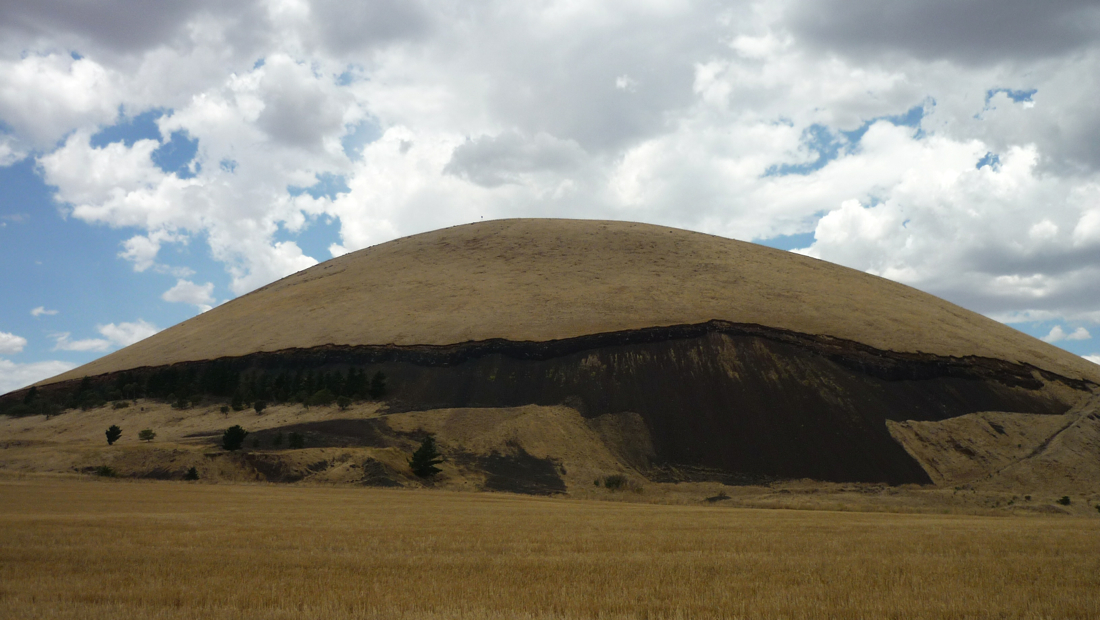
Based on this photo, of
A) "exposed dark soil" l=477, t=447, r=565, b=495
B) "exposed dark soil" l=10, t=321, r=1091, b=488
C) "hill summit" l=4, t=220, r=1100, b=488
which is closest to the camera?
"exposed dark soil" l=477, t=447, r=565, b=495

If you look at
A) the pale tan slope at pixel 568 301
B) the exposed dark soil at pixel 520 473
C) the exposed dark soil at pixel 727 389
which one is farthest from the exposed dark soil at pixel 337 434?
the pale tan slope at pixel 568 301

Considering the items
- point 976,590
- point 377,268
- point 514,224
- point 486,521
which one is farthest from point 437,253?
point 976,590

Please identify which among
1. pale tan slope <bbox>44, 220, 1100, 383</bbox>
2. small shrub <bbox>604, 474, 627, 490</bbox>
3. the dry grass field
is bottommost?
small shrub <bbox>604, 474, 627, 490</bbox>

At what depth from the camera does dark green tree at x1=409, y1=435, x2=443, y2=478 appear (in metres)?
45.4

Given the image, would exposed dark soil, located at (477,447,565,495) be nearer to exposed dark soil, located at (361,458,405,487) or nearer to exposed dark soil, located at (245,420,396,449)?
exposed dark soil, located at (361,458,405,487)

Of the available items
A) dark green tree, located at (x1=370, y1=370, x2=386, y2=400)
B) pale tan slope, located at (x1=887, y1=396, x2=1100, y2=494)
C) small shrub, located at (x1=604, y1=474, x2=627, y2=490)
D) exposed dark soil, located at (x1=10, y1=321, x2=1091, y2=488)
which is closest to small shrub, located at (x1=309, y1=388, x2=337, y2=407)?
dark green tree, located at (x1=370, y1=370, x2=386, y2=400)

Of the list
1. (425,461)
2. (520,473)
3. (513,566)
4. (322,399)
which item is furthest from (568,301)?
(513,566)

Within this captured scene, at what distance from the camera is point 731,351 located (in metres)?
58.9

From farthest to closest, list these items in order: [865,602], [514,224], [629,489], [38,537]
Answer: [514,224] < [629,489] < [38,537] < [865,602]

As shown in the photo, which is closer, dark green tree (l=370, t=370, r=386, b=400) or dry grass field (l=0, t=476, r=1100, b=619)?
dry grass field (l=0, t=476, r=1100, b=619)

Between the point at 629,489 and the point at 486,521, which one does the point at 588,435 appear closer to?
the point at 629,489

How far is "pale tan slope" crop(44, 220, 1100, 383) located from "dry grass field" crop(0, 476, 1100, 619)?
41.4 meters

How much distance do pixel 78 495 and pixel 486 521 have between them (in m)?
17.3

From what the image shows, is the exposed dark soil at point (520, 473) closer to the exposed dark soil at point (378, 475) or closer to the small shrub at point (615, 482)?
the small shrub at point (615, 482)
